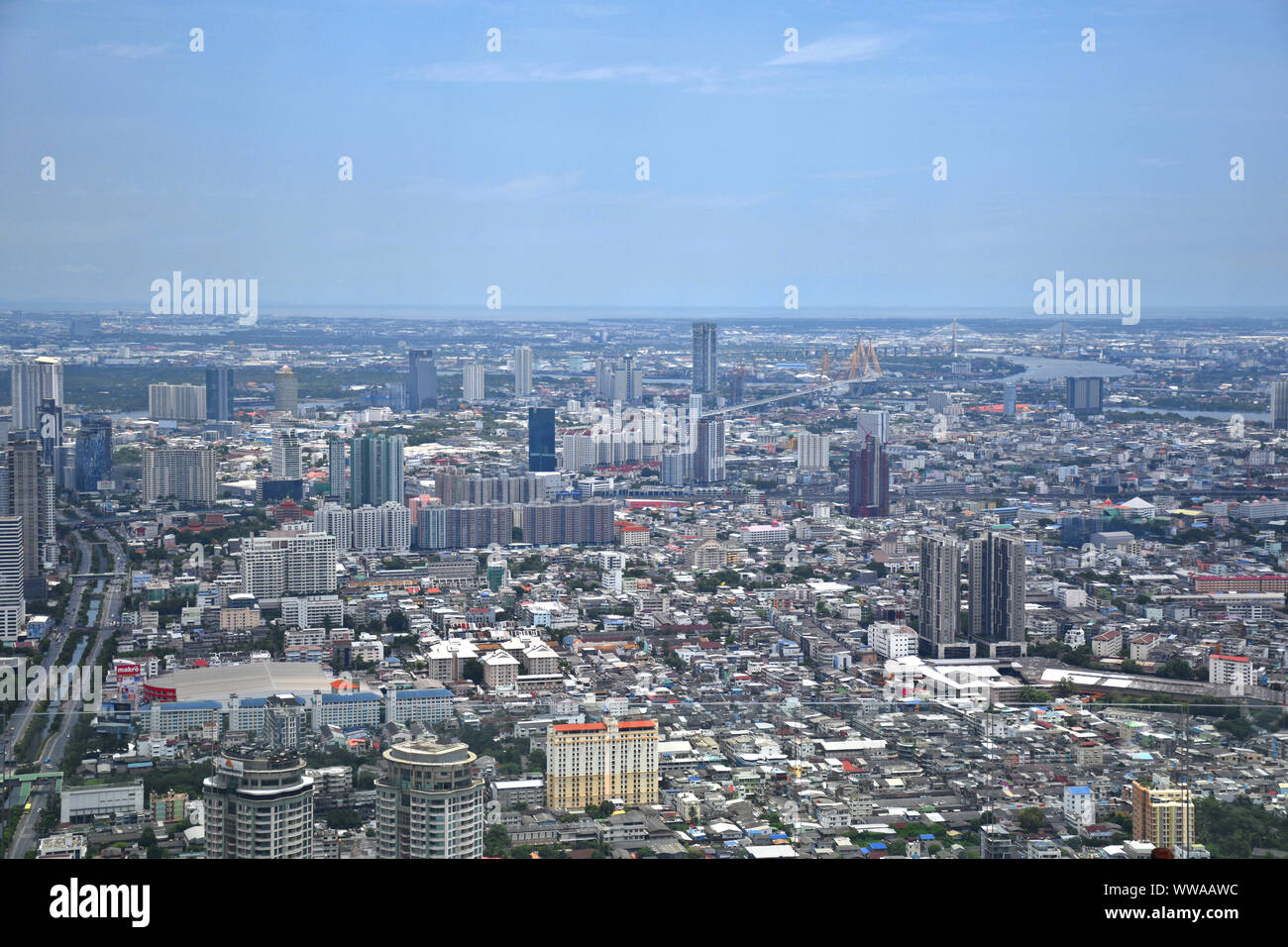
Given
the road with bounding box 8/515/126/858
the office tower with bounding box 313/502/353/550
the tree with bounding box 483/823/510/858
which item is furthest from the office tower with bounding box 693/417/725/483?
the tree with bounding box 483/823/510/858

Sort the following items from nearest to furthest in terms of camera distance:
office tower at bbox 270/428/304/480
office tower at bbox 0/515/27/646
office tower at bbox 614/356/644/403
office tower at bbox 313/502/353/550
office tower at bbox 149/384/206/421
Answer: office tower at bbox 0/515/27/646
office tower at bbox 313/502/353/550
office tower at bbox 270/428/304/480
office tower at bbox 149/384/206/421
office tower at bbox 614/356/644/403

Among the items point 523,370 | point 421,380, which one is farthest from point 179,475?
point 523,370

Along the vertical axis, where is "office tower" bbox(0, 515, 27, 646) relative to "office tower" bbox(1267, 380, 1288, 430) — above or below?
below

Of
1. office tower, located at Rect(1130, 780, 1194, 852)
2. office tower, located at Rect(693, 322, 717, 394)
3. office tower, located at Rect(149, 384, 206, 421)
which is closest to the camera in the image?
office tower, located at Rect(1130, 780, 1194, 852)

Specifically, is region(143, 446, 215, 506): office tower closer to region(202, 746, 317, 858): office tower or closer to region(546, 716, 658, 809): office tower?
region(546, 716, 658, 809): office tower
